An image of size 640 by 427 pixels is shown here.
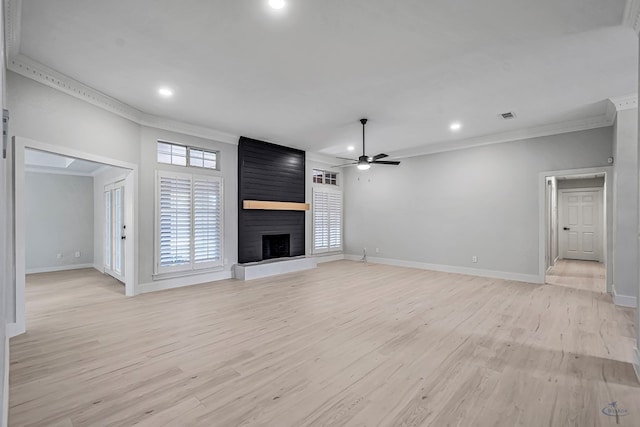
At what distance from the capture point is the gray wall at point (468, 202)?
5.95 m

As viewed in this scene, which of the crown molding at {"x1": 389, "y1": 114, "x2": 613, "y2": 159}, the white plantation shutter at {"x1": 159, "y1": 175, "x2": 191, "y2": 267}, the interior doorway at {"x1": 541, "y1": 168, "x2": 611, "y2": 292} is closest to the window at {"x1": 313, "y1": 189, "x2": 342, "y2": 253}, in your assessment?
the crown molding at {"x1": 389, "y1": 114, "x2": 613, "y2": 159}

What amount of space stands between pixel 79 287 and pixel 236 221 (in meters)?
3.11

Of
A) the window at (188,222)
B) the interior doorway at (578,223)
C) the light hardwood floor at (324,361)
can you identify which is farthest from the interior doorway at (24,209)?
the interior doorway at (578,223)

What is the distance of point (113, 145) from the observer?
4695 millimetres

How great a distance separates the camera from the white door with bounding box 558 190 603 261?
8977mm

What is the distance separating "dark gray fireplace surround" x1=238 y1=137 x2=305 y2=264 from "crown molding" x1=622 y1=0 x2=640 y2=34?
5.91 m

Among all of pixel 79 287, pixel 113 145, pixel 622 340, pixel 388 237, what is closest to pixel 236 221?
pixel 113 145

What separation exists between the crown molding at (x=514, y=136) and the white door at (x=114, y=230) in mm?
6534

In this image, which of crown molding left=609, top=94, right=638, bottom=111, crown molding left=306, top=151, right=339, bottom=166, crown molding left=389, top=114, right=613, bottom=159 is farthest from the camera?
crown molding left=306, top=151, right=339, bottom=166

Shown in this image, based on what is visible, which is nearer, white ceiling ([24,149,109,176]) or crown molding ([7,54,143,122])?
crown molding ([7,54,143,122])

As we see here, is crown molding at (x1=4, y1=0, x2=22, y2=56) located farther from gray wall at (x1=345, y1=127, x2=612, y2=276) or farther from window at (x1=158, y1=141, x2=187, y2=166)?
gray wall at (x1=345, y1=127, x2=612, y2=276)

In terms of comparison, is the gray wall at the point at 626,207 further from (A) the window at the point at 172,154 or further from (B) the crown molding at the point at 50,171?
(B) the crown molding at the point at 50,171

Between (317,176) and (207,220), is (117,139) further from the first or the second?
(317,176)

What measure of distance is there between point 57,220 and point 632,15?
1076 cm
